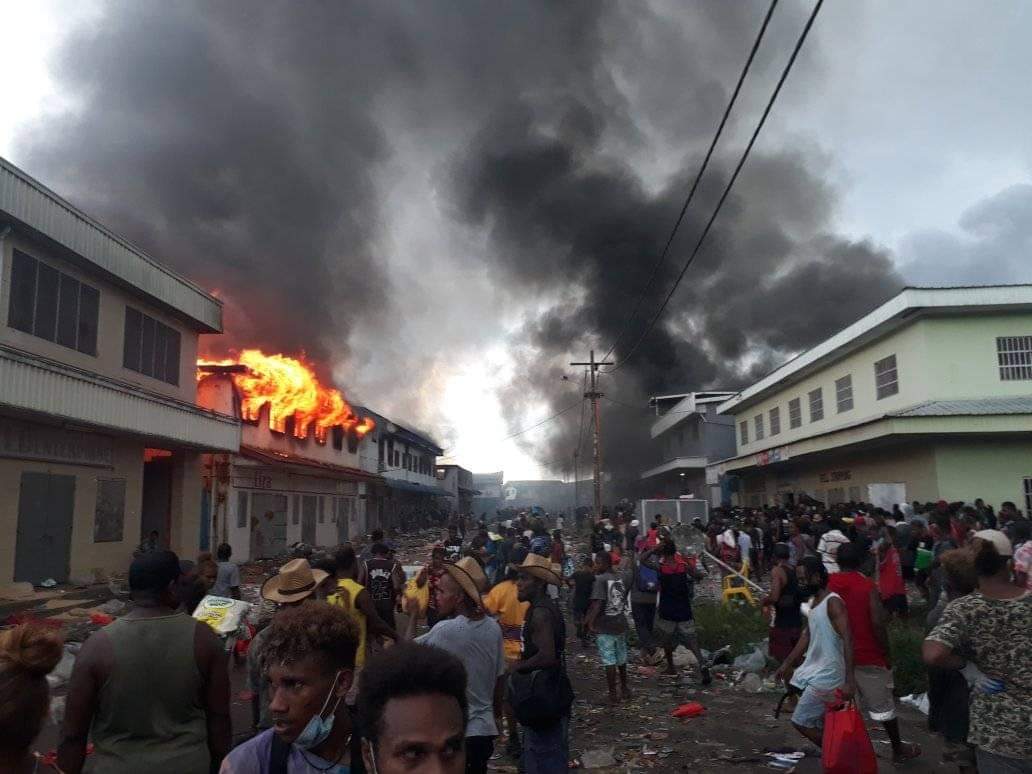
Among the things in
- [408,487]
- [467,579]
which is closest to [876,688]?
[467,579]

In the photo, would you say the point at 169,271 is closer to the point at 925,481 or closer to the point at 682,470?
the point at 925,481

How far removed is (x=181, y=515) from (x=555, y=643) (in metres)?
16.9

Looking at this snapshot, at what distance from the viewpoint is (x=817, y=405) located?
25234 millimetres

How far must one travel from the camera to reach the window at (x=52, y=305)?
1276 cm

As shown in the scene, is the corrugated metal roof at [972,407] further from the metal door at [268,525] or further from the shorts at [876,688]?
the metal door at [268,525]

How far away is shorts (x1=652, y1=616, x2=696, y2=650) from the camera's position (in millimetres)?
8945

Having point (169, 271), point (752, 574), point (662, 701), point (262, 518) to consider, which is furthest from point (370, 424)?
point (662, 701)

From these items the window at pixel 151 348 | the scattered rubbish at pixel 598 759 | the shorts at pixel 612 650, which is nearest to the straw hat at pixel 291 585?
the scattered rubbish at pixel 598 759

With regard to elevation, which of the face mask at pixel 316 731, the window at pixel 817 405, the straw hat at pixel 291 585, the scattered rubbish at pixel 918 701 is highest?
the window at pixel 817 405

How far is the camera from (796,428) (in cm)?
2738

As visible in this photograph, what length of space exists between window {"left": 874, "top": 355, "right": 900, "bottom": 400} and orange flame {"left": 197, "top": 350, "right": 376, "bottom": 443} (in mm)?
17711

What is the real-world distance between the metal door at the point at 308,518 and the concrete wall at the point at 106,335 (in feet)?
32.6

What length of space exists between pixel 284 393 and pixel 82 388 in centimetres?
1261

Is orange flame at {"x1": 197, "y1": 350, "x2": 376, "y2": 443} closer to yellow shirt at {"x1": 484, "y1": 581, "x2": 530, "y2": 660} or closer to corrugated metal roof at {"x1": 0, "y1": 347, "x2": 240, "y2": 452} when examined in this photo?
corrugated metal roof at {"x1": 0, "y1": 347, "x2": 240, "y2": 452}
